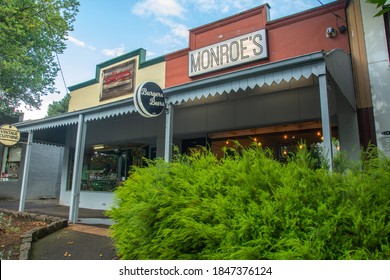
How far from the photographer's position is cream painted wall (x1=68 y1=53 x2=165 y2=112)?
→ 34.6 feet

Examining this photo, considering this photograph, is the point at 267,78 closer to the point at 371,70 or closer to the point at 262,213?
the point at 371,70

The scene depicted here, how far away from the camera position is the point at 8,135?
10.1 metres

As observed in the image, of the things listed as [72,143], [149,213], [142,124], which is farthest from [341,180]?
[72,143]

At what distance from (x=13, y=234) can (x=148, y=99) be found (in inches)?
174

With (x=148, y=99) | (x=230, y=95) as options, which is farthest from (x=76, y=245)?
(x=230, y=95)

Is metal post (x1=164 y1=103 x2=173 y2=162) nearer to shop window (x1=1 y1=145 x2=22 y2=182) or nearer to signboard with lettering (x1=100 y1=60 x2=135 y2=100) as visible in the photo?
signboard with lettering (x1=100 y1=60 x2=135 y2=100)

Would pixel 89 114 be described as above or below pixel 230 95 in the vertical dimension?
below

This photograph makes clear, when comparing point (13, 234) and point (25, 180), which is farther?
point (25, 180)

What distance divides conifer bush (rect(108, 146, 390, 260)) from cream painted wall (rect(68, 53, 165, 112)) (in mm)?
7164

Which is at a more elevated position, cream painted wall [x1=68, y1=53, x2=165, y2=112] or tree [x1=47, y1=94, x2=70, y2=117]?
tree [x1=47, y1=94, x2=70, y2=117]

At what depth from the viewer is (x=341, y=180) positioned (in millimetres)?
2859

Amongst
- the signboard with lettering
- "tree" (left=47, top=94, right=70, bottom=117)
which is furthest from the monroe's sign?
"tree" (left=47, top=94, right=70, bottom=117)

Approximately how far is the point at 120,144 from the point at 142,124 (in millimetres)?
1759

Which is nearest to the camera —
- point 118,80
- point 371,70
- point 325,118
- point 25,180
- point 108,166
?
point 325,118
